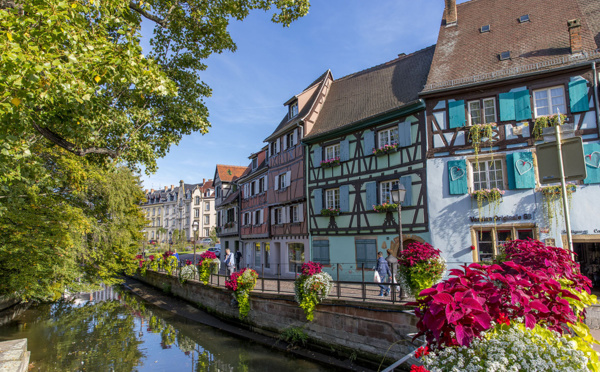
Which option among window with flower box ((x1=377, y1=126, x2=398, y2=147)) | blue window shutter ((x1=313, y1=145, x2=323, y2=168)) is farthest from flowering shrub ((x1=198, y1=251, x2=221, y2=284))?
window with flower box ((x1=377, y1=126, x2=398, y2=147))

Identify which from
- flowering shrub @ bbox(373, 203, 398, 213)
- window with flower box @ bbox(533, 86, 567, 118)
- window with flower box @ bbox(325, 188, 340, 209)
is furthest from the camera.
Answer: window with flower box @ bbox(325, 188, 340, 209)

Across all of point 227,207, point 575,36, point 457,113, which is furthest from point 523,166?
point 227,207

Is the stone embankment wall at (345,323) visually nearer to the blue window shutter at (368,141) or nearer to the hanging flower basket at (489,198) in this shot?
the hanging flower basket at (489,198)

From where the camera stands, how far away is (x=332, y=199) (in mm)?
19141

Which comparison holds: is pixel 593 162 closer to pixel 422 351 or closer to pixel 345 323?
pixel 345 323

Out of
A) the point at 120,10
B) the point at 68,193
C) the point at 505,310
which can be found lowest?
the point at 505,310

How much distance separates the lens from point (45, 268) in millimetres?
13453

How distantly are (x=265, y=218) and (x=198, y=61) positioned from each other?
51.9ft

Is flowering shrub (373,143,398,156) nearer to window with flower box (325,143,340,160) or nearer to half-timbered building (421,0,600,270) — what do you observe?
half-timbered building (421,0,600,270)

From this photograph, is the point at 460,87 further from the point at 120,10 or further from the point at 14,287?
the point at 14,287

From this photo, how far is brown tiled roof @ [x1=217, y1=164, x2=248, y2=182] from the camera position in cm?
4125

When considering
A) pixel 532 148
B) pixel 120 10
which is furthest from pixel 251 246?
pixel 120 10

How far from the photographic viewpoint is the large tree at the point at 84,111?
227 inches

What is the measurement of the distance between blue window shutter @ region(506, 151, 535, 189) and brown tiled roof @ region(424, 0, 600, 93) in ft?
10.2
